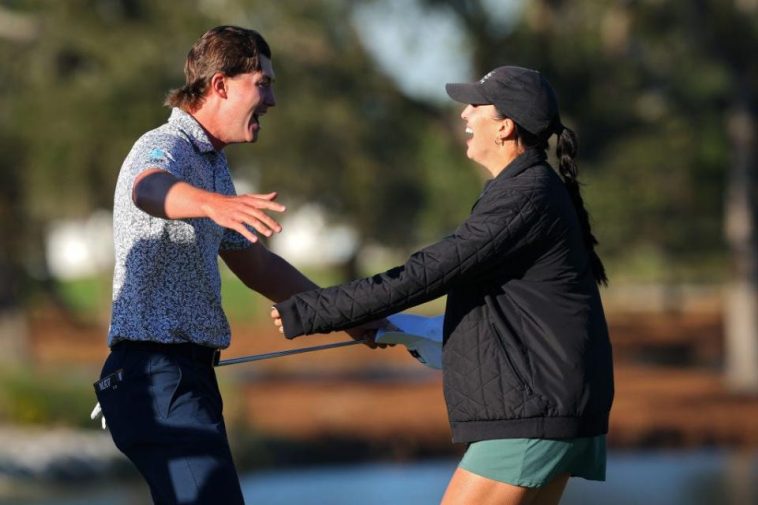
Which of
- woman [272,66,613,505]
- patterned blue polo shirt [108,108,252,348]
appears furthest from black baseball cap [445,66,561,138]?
patterned blue polo shirt [108,108,252,348]

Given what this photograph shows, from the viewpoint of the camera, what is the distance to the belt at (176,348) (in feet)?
14.4

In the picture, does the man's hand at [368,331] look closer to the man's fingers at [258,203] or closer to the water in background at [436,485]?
the man's fingers at [258,203]

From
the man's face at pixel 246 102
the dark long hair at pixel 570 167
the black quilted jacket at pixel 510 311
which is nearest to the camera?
the black quilted jacket at pixel 510 311

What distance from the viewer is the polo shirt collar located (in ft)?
15.0

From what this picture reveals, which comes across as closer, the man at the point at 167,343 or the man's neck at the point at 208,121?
the man at the point at 167,343

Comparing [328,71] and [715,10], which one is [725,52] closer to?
[715,10]

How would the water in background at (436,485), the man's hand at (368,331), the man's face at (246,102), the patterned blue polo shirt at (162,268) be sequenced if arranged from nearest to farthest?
the patterned blue polo shirt at (162,268), the man's face at (246,102), the man's hand at (368,331), the water in background at (436,485)

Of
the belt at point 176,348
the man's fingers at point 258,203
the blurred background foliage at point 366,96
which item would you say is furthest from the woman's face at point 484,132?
the blurred background foliage at point 366,96

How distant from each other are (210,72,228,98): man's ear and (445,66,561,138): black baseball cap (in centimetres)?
71

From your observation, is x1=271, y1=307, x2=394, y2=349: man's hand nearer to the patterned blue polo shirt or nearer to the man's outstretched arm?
the patterned blue polo shirt

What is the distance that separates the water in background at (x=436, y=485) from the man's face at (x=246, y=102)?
773 cm

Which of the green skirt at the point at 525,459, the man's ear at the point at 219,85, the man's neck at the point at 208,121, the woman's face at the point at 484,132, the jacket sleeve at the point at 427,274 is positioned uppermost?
the man's ear at the point at 219,85

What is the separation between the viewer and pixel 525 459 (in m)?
4.24

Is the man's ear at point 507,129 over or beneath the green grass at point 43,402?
over
